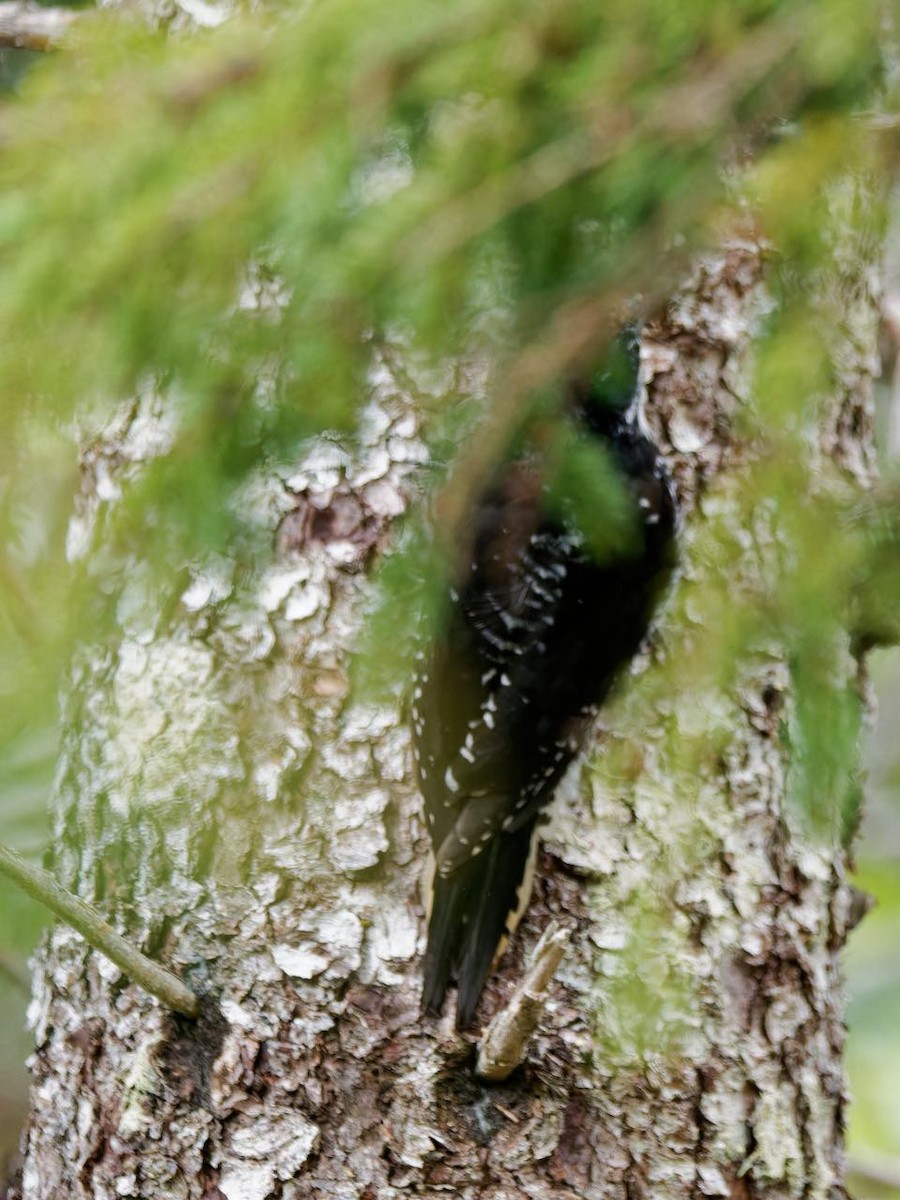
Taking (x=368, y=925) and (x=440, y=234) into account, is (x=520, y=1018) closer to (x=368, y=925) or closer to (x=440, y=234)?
(x=368, y=925)

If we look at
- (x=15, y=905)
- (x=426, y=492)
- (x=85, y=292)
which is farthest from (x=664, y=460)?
(x=15, y=905)

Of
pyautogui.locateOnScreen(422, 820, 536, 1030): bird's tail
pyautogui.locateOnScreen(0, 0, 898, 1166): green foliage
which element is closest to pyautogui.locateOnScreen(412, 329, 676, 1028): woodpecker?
pyautogui.locateOnScreen(422, 820, 536, 1030): bird's tail

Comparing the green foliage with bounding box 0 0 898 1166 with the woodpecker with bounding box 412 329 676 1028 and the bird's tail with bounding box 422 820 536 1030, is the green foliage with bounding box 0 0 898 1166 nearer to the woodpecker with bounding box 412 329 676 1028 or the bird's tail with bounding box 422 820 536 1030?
the woodpecker with bounding box 412 329 676 1028

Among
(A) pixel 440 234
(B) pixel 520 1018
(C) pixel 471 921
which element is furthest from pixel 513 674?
(A) pixel 440 234

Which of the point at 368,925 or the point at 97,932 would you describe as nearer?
the point at 97,932

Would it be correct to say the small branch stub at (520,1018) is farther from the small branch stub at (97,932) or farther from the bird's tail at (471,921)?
the small branch stub at (97,932)

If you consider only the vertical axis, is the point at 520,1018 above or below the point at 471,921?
below
